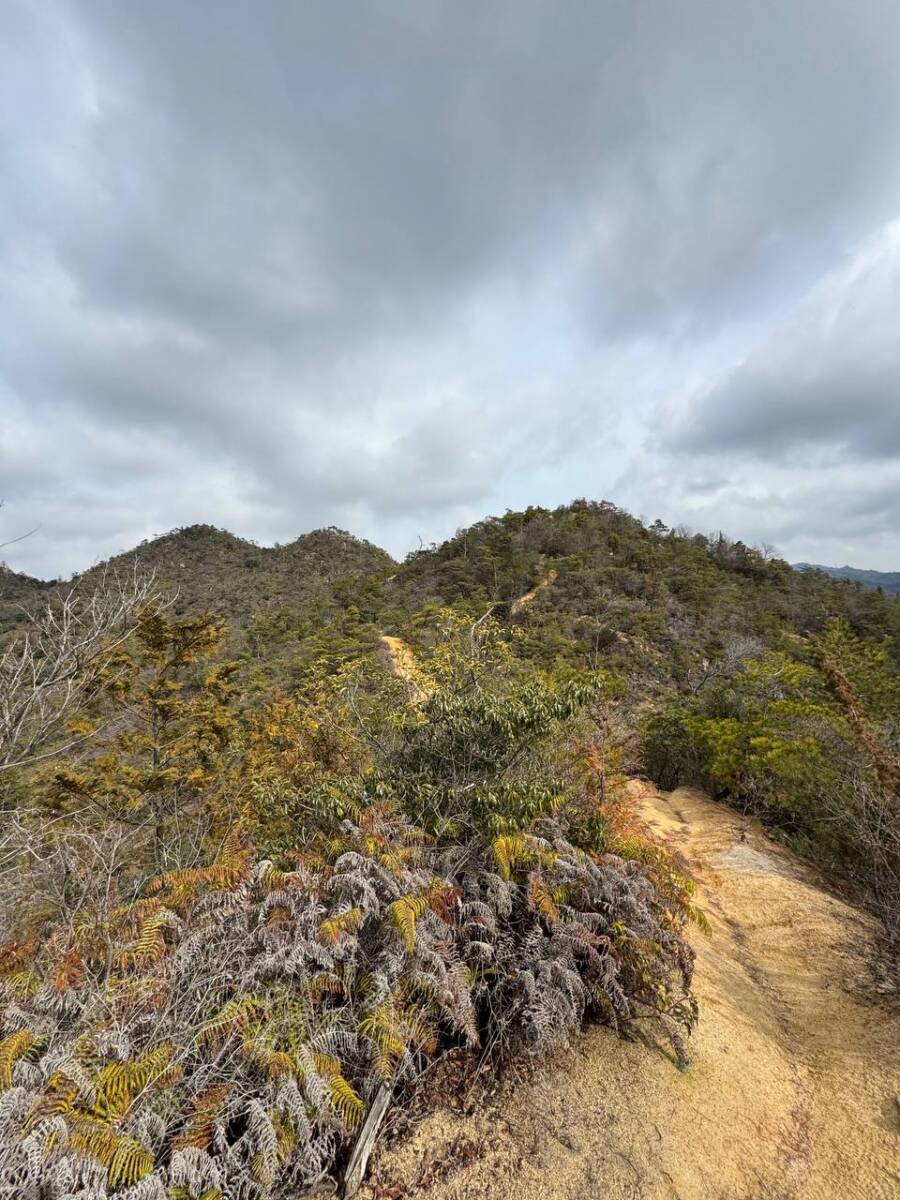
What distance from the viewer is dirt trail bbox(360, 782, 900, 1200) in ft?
8.30

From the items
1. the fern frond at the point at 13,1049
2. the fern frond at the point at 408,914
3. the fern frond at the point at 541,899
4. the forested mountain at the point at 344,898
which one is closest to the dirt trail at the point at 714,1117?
the forested mountain at the point at 344,898

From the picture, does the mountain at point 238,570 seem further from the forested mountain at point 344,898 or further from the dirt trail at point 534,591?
the forested mountain at point 344,898

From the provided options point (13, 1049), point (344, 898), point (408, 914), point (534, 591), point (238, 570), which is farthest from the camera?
point (238, 570)

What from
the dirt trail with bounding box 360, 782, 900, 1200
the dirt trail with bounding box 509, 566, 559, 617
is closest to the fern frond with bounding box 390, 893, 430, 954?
the dirt trail with bounding box 360, 782, 900, 1200

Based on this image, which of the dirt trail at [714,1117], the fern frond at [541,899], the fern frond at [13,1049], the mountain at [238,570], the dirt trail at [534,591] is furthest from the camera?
the mountain at [238,570]

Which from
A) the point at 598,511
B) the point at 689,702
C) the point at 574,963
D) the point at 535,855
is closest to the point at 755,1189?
the point at 574,963

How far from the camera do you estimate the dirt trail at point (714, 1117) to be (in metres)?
2.53

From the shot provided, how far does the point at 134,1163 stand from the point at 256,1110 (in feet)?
1.51

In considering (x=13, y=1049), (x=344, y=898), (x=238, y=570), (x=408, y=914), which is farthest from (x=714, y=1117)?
(x=238, y=570)

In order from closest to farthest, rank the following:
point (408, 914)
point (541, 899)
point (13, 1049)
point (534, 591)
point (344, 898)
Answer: point (13, 1049) < point (408, 914) < point (344, 898) < point (541, 899) < point (534, 591)

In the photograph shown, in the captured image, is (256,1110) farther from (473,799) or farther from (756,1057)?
(756,1057)

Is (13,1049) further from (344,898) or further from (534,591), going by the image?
(534,591)

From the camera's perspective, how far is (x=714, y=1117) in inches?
114

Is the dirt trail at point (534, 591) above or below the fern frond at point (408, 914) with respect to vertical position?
→ above
